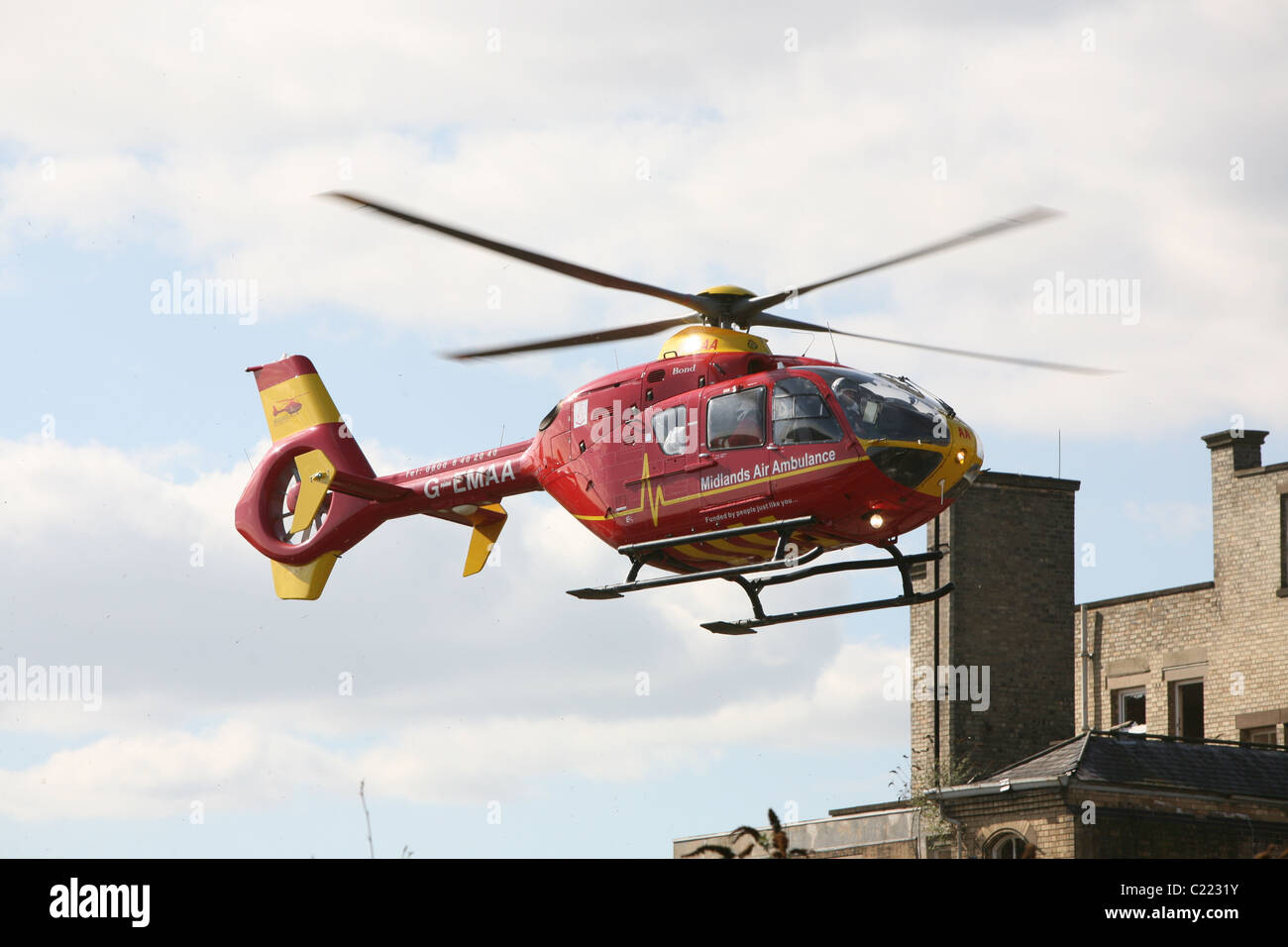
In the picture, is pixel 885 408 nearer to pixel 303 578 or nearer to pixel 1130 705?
pixel 303 578

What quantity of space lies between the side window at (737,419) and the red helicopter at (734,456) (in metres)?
0.02

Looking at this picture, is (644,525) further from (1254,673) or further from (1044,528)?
(1254,673)

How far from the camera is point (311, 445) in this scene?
27.1 metres

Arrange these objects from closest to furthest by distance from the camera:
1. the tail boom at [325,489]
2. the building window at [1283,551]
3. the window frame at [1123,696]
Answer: the tail boom at [325,489], the building window at [1283,551], the window frame at [1123,696]

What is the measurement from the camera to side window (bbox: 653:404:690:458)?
20609 mm

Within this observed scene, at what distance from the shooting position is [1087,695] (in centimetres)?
4281

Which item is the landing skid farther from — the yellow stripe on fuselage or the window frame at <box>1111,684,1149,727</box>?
the window frame at <box>1111,684,1149,727</box>

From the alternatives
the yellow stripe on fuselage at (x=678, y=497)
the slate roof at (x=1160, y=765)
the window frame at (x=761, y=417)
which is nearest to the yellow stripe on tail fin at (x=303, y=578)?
the yellow stripe on fuselage at (x=678, y=497)

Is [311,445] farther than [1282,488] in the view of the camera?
No

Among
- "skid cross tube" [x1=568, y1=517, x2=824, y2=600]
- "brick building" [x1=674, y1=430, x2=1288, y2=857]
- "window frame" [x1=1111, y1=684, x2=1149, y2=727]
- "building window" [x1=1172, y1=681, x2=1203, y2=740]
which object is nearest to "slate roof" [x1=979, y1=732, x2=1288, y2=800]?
"brick building" [x1=674, y1=430, x2=1288, y2=857]

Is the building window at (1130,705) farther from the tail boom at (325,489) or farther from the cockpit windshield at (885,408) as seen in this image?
the cockpit windshield at (885,408)

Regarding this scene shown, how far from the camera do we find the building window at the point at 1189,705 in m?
42.3
